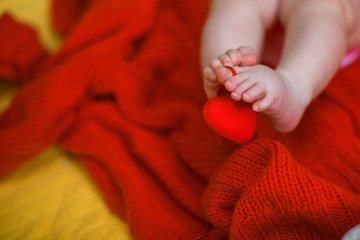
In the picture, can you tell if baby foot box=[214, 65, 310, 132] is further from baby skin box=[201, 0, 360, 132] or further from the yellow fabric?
the yellow fabric

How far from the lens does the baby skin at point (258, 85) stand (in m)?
0.47

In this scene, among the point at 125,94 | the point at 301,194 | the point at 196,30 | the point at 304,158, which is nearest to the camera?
the point at 301,194

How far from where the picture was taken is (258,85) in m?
0.47

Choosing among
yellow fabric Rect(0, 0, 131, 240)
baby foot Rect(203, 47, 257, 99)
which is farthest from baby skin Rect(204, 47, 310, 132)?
yellow fabric Rect(0, 0, 131, 240)

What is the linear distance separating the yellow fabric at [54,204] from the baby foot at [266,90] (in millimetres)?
308

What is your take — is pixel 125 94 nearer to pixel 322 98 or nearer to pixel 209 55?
pixel 209 55

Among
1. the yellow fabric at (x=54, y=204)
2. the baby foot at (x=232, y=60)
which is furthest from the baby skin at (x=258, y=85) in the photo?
the yellow fabric at (x=54, y=204)

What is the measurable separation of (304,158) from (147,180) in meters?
0.27

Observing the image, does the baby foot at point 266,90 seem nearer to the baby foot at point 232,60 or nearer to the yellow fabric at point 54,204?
the baby foot at point 232,60

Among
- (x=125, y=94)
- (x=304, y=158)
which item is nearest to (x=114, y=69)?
(x=125, y=94)

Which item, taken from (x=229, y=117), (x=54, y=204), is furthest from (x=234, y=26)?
(x=54, y=204)

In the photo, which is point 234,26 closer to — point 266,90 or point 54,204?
point 266,90

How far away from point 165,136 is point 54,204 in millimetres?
238

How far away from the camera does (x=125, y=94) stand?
71cm
